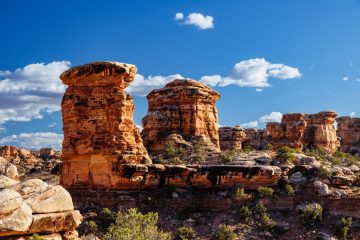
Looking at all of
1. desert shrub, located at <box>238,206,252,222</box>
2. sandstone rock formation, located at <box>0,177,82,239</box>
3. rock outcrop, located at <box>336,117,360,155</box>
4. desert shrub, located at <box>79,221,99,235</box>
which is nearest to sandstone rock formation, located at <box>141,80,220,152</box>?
desert shrub, located at <box>238,206,252,222</box>

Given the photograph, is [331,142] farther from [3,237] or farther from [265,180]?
[3,237]

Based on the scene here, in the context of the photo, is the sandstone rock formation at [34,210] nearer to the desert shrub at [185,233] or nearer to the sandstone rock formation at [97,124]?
the desert shrub at [185,233]

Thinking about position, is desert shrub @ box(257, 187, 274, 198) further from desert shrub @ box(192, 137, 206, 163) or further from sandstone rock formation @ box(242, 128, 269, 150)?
sandstone rock formation @ box(242, 128, 269, 150)

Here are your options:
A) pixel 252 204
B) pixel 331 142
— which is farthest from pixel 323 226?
pixel 331 142

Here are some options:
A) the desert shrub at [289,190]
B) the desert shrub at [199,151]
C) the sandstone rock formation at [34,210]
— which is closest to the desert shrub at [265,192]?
the desert shrub at [289,190]

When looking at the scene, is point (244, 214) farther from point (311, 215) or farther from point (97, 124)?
point (97, 124)

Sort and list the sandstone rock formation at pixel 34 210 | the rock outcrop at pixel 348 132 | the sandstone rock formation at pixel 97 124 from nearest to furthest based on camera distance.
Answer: the sandstone rock formation at pixel 34 210 → the sandstone rock formation at pixel 97 124 → the rock outcrop at pixel 348 132

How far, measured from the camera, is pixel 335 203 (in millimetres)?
35531

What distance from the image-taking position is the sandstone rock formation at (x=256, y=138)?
7219 centimetres

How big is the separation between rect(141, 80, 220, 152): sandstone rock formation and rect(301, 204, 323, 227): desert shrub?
14052mm

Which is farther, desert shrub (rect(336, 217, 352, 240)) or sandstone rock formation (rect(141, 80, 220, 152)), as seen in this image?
sandstone rock formation (rect(141, 80, 220, 152))

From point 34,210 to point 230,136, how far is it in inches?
2051

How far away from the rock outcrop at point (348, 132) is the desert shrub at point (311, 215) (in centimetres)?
5231

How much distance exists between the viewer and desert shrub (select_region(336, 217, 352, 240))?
104 feet
